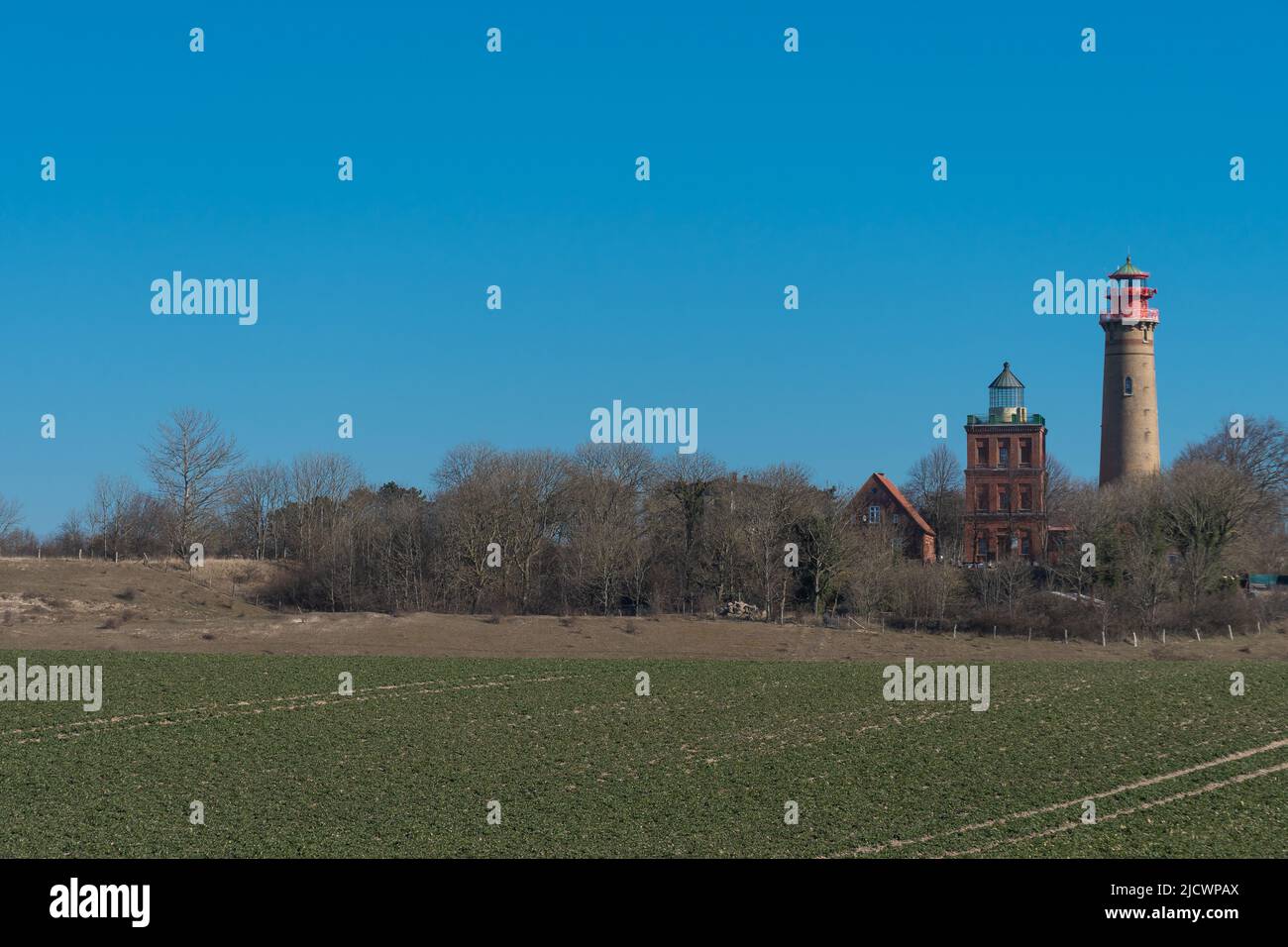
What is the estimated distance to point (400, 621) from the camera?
67.5 metres

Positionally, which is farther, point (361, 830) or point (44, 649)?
point (44, 649)

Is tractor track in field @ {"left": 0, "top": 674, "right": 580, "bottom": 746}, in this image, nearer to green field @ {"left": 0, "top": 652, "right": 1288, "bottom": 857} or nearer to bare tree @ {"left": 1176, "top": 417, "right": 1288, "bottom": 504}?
green field @ {"left": 0, "top": 652, "right": 1288, "bottom": 857}

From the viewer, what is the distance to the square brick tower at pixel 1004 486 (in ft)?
316

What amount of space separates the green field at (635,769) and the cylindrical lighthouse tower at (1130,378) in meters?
50.5

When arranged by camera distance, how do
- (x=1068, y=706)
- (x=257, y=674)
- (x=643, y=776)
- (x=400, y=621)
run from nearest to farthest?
(x=643, y=776), (x=1068, y=706), (x=257, y=674), (x=400, y=621)

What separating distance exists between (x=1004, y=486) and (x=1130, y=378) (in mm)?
12192

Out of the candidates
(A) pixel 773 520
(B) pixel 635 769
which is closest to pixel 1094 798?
(B) pixel 635 769

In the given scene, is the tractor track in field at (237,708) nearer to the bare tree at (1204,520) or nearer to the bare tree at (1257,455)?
the bare tree at (1204,520)

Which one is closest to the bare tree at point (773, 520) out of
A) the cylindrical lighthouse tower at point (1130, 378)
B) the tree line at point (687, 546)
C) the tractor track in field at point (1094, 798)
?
the tree line at point (687, 546)

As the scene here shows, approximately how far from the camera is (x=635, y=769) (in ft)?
98.1

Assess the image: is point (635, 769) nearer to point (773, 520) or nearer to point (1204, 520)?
point (773, 520)

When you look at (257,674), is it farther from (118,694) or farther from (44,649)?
(44,649)
